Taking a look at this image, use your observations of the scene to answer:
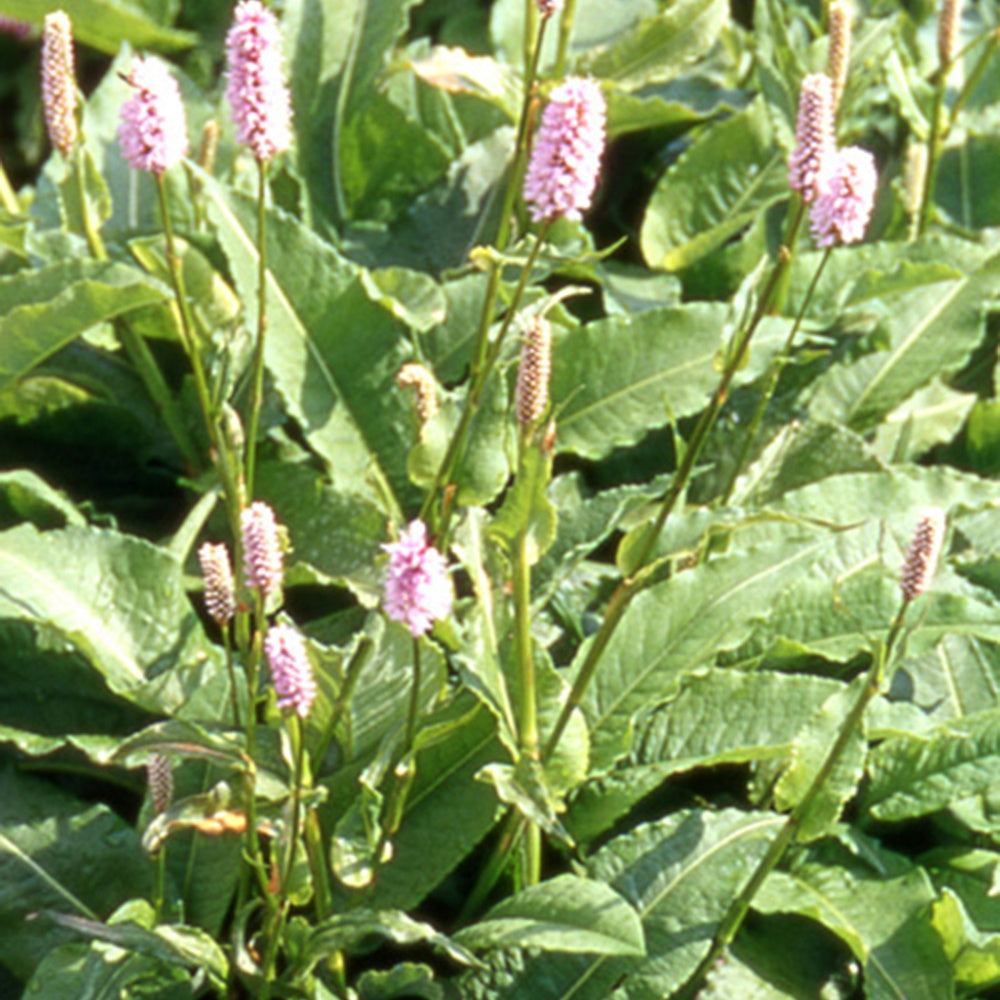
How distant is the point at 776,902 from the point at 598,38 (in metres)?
1.90

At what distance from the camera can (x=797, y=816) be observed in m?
2.01

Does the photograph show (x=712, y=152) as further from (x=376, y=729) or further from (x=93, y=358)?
(x=376, y=729)

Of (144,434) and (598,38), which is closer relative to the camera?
(144,434)

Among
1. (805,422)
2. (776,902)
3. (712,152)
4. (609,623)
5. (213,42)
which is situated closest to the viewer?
(609,623)

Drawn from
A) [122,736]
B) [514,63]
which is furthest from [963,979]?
[514,63]

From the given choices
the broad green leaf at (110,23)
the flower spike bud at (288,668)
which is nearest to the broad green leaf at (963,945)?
Answer: the flower spike bud at (288,668)

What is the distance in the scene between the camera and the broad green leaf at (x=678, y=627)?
2318mm

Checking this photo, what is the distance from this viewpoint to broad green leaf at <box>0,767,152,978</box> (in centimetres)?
231

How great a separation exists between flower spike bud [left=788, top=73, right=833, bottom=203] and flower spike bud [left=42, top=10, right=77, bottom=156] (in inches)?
37.5

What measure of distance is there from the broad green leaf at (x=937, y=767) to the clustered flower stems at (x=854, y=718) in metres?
0.26

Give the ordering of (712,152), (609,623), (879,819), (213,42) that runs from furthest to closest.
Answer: (213,42) < (712,152) < (879,819) < (609,623)

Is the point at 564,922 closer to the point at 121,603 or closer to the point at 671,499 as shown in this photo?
the point at 671,499

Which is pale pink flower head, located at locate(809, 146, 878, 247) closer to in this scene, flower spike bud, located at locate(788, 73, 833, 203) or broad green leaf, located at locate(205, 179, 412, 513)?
flower spike bud, located at locate(788, 73, 833, 203)

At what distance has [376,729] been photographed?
2312mm
